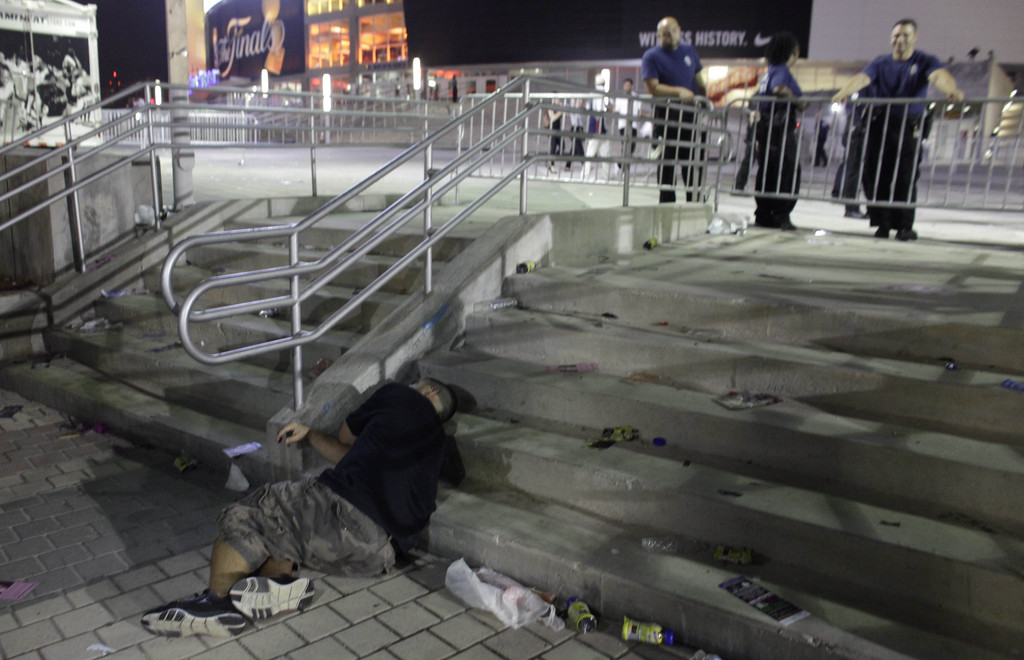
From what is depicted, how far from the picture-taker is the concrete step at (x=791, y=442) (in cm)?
341

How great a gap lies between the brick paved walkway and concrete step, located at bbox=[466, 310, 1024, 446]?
5.33 feet

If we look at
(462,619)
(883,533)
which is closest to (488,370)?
(462,619)

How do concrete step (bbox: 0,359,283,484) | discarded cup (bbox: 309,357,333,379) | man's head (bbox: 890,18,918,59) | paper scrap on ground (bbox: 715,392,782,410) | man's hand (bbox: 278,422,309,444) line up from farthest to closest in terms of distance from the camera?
man's head (bbox: 890,18,918,59), discarded cup (bbox: 309,357,333,379), concrete step (bbox: 0,359,283,484), man's hand (bbox: 278,422,309,444), paper scrap on ground (bbox: 715,392,782,410)

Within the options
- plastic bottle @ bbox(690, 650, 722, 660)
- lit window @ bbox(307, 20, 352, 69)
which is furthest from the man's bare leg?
lit window @ bbox(307, 20, 352, 69)

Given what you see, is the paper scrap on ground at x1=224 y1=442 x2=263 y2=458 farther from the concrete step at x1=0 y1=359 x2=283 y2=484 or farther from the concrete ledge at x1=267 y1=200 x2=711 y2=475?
the concrete ledge at x1=267 y1=200 x2=711 y2=475

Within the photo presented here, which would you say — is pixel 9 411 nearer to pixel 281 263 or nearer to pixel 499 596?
pixel 281 263

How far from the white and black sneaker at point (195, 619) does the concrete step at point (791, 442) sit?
189 centimetres

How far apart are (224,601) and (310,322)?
299 centimetres

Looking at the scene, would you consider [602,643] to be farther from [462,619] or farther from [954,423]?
[954,423]

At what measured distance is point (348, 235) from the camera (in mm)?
7008

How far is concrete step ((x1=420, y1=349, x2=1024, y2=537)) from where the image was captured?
134 inches

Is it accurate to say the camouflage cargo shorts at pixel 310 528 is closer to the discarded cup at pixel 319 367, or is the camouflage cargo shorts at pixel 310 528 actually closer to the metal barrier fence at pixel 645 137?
the discarded cup at pixel 319 367

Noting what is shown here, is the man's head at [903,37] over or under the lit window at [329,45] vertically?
under

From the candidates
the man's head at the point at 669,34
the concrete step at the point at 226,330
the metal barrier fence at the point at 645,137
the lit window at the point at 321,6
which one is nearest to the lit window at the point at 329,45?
the lit window at the point at 321,6
